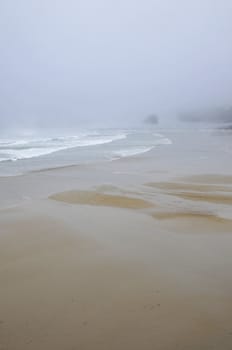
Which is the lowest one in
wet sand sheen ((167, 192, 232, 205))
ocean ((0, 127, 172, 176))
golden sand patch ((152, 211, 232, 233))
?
wet sand sheen ((167, 192, 232, 205))

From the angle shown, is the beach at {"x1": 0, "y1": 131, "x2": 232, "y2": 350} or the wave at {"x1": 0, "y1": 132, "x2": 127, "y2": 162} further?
the wave at {"x1": 0, "y1": 132, "x2": 127, "y2": 162}

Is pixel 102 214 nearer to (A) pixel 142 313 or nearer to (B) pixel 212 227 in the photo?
(B) pixel 212 227

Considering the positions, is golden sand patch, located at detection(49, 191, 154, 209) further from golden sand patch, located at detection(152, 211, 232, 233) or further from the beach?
golden sand patch, located at detection(152, 211, 232, 233)

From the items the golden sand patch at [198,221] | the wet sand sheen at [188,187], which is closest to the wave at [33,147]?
the wet sand sheen at [188,187]

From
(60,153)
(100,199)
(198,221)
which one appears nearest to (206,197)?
(198,221)

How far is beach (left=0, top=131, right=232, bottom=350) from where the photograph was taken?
2916mm

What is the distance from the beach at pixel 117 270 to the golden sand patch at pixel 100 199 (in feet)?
0.09

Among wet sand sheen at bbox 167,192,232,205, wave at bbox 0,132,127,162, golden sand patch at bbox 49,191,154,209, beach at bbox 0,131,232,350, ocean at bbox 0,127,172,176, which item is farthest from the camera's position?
wave at bbox 0,132,127,162

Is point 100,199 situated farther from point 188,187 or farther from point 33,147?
point 33,147

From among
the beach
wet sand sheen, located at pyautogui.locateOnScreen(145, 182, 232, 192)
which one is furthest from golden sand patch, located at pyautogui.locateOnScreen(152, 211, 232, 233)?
wet sand sheen, located at pyautogui.locateOnScreen(145, 182, 232, 192)

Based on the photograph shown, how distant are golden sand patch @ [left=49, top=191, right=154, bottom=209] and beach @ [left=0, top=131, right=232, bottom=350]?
0.09ft

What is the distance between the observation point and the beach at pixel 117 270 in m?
2.92

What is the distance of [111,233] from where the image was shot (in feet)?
18.3

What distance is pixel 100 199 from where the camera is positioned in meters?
8.19
